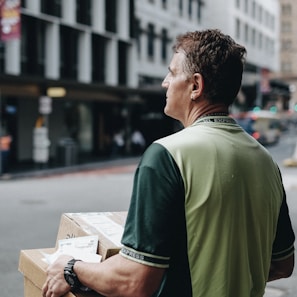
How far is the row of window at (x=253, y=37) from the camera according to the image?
209 ft

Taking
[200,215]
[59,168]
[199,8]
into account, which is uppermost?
[199,8]

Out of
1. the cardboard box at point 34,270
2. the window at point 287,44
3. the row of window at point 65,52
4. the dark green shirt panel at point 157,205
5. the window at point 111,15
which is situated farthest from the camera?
the window at point 287,44

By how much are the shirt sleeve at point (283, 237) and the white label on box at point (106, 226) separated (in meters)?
0.57

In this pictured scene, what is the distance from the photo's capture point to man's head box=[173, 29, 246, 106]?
2.04 m

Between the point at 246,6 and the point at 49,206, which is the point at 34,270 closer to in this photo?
the point at 49,206

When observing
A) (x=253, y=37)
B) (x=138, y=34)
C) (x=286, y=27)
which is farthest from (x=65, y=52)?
(x=286, y=27)

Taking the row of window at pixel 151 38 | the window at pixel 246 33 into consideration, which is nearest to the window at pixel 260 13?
the window at pixel 246 33

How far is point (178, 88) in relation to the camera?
7.01 feet

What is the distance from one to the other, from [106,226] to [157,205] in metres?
0.55

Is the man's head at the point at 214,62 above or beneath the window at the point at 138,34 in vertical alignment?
beneath

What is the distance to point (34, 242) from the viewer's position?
9.10m

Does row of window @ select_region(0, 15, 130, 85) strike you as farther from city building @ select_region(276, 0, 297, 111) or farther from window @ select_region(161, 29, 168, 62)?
city building @ select_region(276, 0, 297, 111)

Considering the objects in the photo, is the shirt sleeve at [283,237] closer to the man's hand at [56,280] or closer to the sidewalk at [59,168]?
the man's hand at [56,280]

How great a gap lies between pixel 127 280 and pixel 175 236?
200 mm
